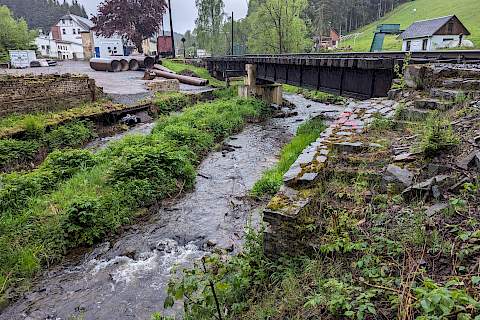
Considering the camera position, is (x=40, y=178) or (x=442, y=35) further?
(x=442, y=35)

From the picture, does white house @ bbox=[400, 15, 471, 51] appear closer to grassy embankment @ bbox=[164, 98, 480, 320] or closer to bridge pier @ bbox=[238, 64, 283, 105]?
bridge pier @ bbox=[238, 64, 283, 105]

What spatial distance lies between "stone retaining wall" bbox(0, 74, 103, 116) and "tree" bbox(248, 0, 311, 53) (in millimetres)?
29167

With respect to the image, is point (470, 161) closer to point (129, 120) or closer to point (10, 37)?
point (129, 120)

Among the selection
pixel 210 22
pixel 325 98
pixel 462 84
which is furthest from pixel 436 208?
pixel 210 22

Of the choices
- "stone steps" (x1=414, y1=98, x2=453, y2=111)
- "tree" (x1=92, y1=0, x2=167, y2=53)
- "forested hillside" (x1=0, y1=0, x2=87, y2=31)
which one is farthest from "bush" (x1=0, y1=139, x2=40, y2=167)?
"forested hillside" (x1=0, y1=0, x2=87, y2=31)

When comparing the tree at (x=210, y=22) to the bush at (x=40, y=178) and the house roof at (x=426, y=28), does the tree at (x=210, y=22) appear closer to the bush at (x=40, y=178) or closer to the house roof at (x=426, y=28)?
the house roof at (x=426, y=28)

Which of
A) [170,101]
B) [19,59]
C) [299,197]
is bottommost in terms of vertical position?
[299,197]

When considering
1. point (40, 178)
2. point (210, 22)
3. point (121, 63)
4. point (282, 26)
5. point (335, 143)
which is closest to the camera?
point (335, 143)

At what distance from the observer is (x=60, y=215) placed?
23.4ft

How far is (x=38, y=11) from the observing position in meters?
97.5

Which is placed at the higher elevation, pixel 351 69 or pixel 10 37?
pixel 10 37

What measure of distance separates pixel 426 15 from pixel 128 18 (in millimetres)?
51960

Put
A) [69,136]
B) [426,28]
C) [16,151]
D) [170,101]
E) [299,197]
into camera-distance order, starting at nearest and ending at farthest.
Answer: [299,197] < [16,151] < [69,136] < [170,101] < [426,28]

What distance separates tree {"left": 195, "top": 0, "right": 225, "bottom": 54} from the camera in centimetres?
5972
